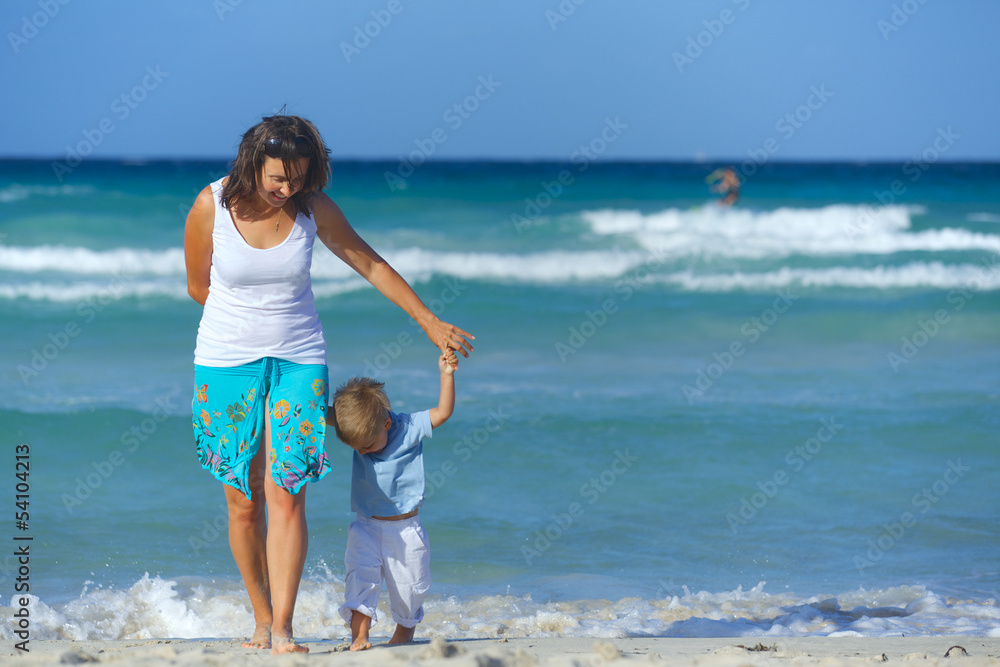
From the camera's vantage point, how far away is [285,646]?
2641 mm

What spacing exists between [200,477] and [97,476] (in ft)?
1.80

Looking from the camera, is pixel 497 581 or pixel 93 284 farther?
pixel 93 284

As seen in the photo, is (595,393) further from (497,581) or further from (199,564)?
(199,564)

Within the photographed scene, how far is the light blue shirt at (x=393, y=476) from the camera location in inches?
113

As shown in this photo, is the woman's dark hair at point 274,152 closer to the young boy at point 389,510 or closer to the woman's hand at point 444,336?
the woman's hand at point 444,336

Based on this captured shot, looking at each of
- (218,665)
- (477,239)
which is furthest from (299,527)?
(477,239)

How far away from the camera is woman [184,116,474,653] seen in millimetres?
2615

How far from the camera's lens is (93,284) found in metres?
12.6
